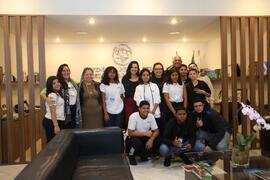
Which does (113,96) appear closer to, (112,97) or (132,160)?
(112,97)

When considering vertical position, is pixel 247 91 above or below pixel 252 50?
below

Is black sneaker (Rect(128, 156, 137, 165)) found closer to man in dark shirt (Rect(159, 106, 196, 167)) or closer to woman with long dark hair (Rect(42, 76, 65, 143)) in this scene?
man in dark shirt (Rect(159, 106, 196, 167))

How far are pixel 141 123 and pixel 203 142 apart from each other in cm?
86

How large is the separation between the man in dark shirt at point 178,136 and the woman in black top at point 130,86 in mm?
618

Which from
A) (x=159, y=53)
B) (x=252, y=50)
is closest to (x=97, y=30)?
(x=159, y=53)

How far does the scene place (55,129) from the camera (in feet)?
12.0

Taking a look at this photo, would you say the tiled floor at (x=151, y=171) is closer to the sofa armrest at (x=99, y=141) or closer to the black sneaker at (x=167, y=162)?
the black sneaker at (x=167, y=162)

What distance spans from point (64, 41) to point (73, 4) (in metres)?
2.60

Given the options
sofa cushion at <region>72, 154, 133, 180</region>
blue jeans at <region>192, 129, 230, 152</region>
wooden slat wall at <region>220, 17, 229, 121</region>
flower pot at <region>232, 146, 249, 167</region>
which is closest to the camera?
sofa cushion at <region>72, 154, 133, 180</region>

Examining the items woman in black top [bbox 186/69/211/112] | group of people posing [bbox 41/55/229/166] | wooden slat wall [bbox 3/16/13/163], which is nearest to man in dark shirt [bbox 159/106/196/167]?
group of people posing [bbox 41/55/229/166]

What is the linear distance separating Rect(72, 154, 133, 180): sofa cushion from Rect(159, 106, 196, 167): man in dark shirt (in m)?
0.89

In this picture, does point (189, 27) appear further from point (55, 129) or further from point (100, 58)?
point (55, 129)

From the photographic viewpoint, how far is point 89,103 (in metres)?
4.03

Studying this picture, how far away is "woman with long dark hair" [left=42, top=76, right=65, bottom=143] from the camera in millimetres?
3631
